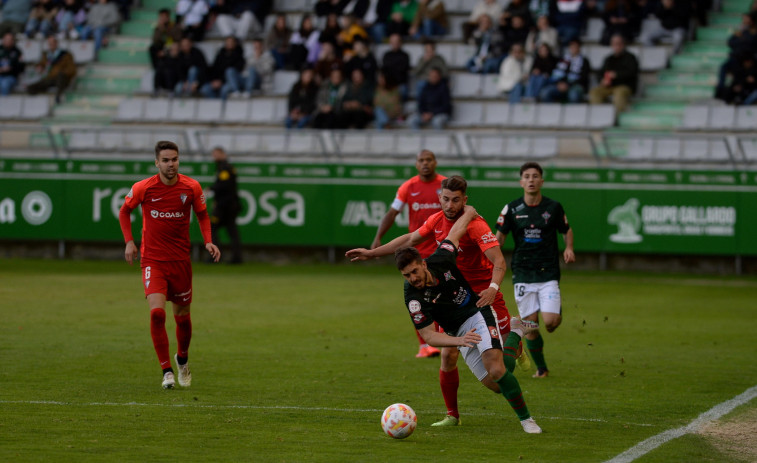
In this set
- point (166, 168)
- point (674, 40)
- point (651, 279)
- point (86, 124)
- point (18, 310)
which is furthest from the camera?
point (86, 124)

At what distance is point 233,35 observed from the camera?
30125 mm

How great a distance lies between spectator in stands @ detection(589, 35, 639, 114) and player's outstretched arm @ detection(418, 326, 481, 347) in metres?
18.9

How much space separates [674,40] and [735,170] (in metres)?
6.02

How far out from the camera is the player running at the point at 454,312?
802cm

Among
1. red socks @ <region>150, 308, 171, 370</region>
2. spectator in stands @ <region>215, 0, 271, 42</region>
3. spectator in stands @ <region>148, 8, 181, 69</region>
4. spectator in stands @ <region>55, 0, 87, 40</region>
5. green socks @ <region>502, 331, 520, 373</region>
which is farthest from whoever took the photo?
spectator in stands @ <region>55, 0, 87, 40</region>

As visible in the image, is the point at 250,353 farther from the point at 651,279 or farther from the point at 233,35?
the point at 233,35

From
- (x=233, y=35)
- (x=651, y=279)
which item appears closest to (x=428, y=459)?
(x=651, y=279)

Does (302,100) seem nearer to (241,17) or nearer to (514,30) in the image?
(241,17)

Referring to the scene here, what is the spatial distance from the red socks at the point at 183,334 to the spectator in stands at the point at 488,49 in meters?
18.2

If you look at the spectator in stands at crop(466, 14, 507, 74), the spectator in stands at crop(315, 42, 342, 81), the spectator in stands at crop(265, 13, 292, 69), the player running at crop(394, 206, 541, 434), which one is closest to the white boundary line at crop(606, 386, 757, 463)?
the player running at crop(394, 206, 541, 434)

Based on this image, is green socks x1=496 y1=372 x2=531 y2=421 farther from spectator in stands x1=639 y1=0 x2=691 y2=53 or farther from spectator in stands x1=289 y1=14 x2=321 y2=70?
spectator in stands x1=289 y1=14 x2=321 y2=70

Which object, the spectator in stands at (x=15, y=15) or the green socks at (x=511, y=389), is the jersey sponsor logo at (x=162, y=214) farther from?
the spectator in stands at (x=15, y=15)

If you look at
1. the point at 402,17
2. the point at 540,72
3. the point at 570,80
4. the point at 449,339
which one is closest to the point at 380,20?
the point at 402,17

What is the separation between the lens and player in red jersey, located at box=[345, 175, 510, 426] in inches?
342
